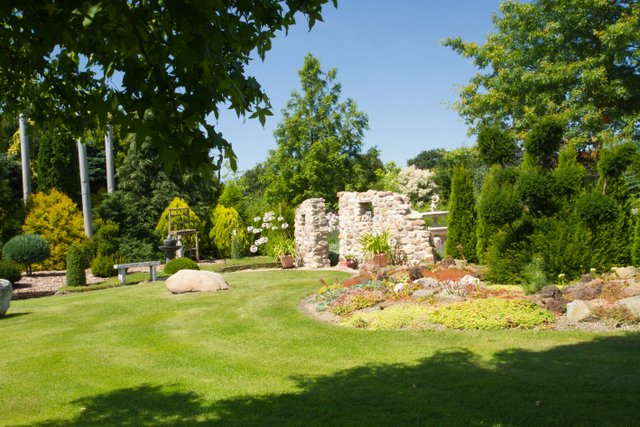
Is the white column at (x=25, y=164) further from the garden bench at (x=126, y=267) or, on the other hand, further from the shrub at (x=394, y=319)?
the shrub at (x=394, y=319)

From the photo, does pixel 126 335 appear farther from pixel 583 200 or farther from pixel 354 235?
pixel 354 235

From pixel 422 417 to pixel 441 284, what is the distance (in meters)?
5.29

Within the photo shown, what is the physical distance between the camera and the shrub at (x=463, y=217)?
1438cm

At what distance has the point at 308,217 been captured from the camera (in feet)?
54.7

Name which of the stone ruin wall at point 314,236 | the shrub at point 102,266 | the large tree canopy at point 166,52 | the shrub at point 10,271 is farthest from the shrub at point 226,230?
the large tree canopy at point 166,52

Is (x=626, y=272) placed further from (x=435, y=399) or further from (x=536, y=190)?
(x=435, y=399)

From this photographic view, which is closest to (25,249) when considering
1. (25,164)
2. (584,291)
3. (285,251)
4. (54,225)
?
(54,225)

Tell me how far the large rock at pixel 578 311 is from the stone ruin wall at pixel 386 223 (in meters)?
5.82

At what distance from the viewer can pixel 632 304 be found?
22.7 feet

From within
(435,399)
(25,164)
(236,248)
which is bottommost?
(435,399)

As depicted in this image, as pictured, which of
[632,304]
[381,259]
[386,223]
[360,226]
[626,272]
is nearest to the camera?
[632,304]

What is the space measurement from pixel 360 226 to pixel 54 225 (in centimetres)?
1065

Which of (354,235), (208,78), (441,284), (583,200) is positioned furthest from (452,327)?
(354,235)

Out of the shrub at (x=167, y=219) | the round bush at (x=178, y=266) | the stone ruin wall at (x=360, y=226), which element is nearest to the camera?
the stone ruin wall at (x=360, y=226)
